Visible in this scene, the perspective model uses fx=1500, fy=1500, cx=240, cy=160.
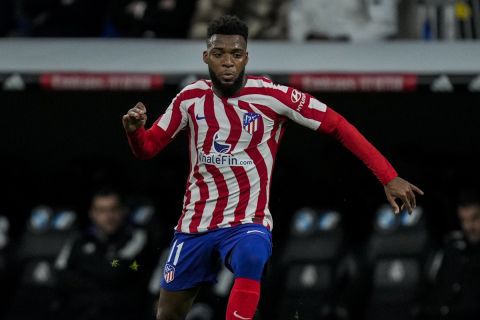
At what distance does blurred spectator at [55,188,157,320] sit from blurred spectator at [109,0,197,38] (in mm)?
1167

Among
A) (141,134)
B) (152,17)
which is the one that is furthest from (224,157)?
(152,17)

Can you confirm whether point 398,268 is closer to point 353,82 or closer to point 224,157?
point 353,82

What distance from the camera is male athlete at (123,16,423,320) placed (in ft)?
23.6

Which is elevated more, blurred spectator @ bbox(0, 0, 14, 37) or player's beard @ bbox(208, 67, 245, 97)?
blurred spectator @ bbox(0, 0, 14, 37)

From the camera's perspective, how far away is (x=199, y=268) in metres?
7.54

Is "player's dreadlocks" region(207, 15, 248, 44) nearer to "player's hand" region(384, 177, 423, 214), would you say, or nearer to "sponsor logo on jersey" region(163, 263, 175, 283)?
"player's hand" region(384, 177, 423, 214)

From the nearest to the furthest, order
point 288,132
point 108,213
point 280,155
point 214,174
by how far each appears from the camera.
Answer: point 214,174 < point 108,213 < point 280,155 < point 288,132

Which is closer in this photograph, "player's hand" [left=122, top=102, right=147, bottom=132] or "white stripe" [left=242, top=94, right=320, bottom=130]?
"player's hand" [left=122, top=102, right=147, bottom=132]

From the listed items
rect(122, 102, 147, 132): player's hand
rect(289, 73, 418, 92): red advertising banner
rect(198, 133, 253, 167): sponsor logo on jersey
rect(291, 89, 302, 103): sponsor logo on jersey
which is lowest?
rect(198, 133, 253, 167): sponsor logo on jersey

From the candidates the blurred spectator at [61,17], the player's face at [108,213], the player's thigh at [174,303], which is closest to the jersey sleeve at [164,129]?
the player's thigh at [174,303]

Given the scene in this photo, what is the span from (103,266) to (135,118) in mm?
3690

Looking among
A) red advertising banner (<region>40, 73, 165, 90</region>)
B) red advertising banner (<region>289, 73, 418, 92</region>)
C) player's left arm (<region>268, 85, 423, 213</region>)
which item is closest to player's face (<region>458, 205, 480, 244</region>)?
red advertising banner (<region>289, 73, 418, 92</region>)

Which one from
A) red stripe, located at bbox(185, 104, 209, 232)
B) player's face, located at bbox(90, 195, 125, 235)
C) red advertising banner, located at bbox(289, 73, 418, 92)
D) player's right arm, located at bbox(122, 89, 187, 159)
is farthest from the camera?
player's face, located at bbox(90, 195, 125, 235)

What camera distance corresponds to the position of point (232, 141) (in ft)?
24.0
